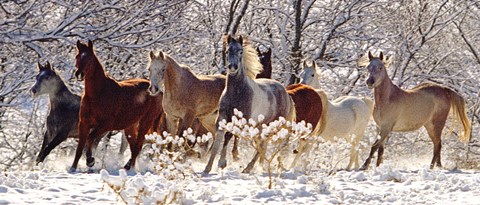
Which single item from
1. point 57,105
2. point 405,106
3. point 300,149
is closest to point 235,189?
point 300,149

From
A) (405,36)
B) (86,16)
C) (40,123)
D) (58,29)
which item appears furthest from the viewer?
(405,36)

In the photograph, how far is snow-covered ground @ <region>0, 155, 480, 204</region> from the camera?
7.12m

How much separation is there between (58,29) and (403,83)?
386 inches

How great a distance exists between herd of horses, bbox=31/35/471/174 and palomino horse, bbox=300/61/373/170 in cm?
50

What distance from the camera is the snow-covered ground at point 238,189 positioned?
7117mm

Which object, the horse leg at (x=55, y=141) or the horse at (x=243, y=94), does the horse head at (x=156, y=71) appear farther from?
the horse leg at (x=55, y=141)

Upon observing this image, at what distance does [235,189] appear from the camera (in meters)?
8.28

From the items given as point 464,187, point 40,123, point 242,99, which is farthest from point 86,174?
point 40,123

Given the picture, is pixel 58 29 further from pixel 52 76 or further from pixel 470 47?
pixel 470 47

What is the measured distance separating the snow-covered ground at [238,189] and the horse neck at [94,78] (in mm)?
1468

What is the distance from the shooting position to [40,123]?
18.2m

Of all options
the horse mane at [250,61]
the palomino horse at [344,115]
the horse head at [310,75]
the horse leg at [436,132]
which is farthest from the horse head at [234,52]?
the horse head at [310,75]

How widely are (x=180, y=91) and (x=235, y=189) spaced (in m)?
2.74

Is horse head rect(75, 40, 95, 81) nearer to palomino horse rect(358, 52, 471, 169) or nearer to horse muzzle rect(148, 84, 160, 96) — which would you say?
horse muzzle rect(148, 84, 160, 96)
